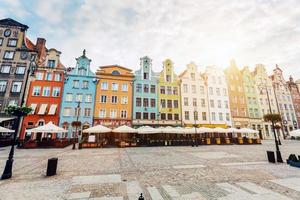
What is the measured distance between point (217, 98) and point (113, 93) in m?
25.3

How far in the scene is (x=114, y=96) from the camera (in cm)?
3164

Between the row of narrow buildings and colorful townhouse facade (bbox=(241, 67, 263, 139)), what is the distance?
0.26 meters

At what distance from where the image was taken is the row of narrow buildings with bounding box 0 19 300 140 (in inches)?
1115

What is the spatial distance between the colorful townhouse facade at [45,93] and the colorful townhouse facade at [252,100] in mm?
44882

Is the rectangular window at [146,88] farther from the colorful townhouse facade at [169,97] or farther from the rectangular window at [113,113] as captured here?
the rectangular window at [113,113]

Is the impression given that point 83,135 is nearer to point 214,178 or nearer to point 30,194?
point 30,194

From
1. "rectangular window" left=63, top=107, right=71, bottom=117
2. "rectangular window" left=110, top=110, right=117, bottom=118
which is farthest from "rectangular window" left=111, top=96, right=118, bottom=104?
"rectangular window" left=63, top=107, right=71, bottom=117

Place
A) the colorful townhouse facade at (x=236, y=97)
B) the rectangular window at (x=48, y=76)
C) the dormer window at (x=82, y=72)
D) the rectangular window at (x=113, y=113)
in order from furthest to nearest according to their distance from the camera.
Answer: the colorful townhouse facade at (x=236, y=97) → the dormer window at (x=82, y=72) → the rectangular window at (x=113, y=113) → the rectangular window at (x=48, y=76)

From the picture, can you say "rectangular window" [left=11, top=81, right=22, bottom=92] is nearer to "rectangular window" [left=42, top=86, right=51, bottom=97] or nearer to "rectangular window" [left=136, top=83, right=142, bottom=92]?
"rectangular window" [left=42, top=86, right=51, bottom=97]

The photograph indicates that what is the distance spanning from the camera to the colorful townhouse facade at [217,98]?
35.7m

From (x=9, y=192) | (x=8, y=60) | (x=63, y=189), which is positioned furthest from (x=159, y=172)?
(x=8, y=60)

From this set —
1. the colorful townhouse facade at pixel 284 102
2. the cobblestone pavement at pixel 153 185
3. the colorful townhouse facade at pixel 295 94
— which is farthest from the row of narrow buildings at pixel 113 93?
the cobblestone pavement at pixel 153 185

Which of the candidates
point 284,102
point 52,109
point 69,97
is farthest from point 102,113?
point 284,102

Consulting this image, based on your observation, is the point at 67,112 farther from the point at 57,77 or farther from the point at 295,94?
the point at 295,94
